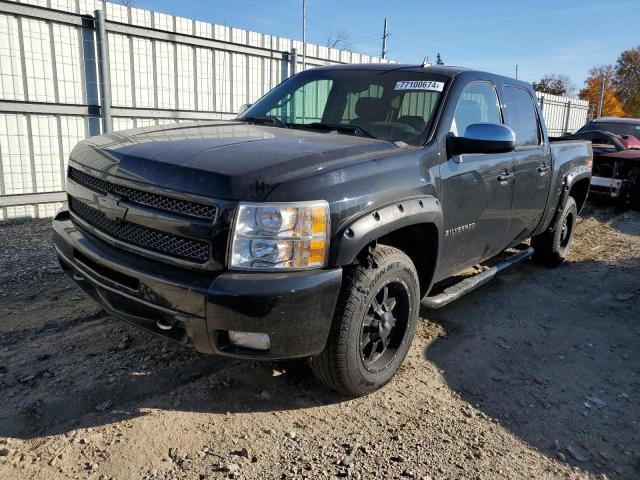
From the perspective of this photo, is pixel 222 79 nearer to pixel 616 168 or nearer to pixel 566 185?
pixel 566 185

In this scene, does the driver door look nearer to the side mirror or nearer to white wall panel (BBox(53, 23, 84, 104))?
the side mirror

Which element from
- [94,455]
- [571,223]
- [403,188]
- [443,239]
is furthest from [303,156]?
[571,223]

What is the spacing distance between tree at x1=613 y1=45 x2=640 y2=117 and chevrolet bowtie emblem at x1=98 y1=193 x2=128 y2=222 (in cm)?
6512

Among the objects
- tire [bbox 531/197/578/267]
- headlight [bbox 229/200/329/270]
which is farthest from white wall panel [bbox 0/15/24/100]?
tire [bbox 531/197/578/267]

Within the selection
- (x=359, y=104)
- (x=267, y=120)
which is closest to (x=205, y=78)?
(x=267, y=120)

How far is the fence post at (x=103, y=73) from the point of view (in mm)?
7301

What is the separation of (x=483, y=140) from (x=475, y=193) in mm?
452

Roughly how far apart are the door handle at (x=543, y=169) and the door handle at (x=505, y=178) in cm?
71

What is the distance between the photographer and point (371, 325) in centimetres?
288

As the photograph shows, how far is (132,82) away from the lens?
26.3 feet

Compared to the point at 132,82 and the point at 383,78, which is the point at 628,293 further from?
the point at 132,82

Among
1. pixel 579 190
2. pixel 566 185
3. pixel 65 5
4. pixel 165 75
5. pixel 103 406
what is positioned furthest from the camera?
pixel 165 75

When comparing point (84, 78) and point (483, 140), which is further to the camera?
point (84, 78)

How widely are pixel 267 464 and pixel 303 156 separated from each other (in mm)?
1488
